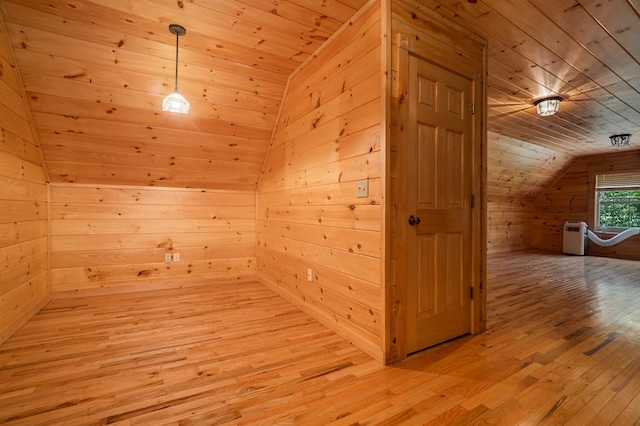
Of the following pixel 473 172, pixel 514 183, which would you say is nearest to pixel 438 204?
pixel 473 172

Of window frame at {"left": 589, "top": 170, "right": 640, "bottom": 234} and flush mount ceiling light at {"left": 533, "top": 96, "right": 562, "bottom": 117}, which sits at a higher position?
flush mount ceiling light at {"left": 533, "top": 96, "right": 562, "bottom": 117}

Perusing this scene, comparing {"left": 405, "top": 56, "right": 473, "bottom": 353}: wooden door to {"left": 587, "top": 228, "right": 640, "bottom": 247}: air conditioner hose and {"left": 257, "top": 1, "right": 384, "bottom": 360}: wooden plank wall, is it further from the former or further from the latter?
{"left": 587, "top": 228, "right": 640, "bottom": 247}: air conditioner hose

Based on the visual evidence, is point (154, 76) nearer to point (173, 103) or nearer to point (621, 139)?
point (173, 103)

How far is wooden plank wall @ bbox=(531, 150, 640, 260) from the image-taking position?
636cm

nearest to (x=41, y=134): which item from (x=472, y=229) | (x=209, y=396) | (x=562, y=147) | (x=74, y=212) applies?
(x=74, y=212)

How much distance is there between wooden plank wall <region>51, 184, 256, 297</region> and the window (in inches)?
308

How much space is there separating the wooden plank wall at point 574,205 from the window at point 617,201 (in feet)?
0.63

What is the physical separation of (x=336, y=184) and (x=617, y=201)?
25.6 ft

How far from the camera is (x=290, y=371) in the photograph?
71.4 inches

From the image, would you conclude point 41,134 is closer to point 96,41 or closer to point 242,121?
point 96,41

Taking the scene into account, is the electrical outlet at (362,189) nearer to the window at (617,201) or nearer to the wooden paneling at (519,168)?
the wooden paneling at (519,168)

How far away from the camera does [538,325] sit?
2.57 meters

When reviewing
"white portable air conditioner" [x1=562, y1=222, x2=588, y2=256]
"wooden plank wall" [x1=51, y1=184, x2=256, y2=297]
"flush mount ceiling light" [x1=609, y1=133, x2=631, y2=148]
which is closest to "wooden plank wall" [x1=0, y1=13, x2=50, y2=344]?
"wooden plank wall" [x1=51, y1=184, x2=256, y2=297]

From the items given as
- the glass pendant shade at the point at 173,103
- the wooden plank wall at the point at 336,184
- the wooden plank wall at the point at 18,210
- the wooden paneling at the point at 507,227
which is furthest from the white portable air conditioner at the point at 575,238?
the wooden plank wall at the point at 18,210
